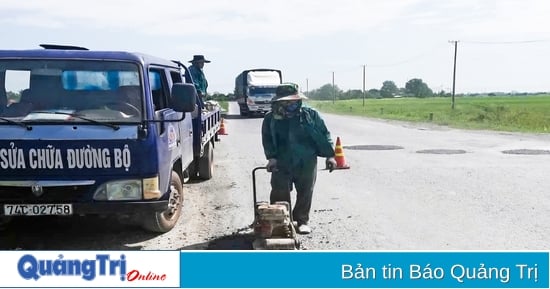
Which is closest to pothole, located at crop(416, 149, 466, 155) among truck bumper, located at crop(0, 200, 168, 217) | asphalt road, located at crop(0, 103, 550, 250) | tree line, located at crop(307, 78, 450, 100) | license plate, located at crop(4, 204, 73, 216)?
asphalt road, located at crop(0, 103, 550, 250)

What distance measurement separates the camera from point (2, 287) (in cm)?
392

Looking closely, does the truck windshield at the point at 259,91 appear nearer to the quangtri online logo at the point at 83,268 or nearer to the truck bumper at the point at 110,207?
the truck bumper at the point at 110,207

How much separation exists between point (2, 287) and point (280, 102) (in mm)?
2843

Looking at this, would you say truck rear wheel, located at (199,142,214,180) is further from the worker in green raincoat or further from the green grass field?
the worker in green raincoat

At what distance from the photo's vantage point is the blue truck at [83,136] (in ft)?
15.8

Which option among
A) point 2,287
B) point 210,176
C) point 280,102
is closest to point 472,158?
point 210,176

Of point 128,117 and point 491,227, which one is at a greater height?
point 128,117

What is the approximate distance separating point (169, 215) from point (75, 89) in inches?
65.4

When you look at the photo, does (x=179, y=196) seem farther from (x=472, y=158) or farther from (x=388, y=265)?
(x=472, y=158)

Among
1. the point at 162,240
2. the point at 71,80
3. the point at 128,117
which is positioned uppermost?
the point at 71,80

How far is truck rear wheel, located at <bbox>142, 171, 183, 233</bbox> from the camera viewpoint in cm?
570

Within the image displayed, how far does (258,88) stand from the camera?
32188 mm

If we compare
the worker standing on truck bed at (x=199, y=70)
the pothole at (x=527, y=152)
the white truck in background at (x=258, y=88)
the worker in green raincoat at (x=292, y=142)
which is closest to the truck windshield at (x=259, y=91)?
the white truck in background at (x=258, y=88)

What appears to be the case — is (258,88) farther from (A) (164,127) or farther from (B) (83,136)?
(B) (83,136)
